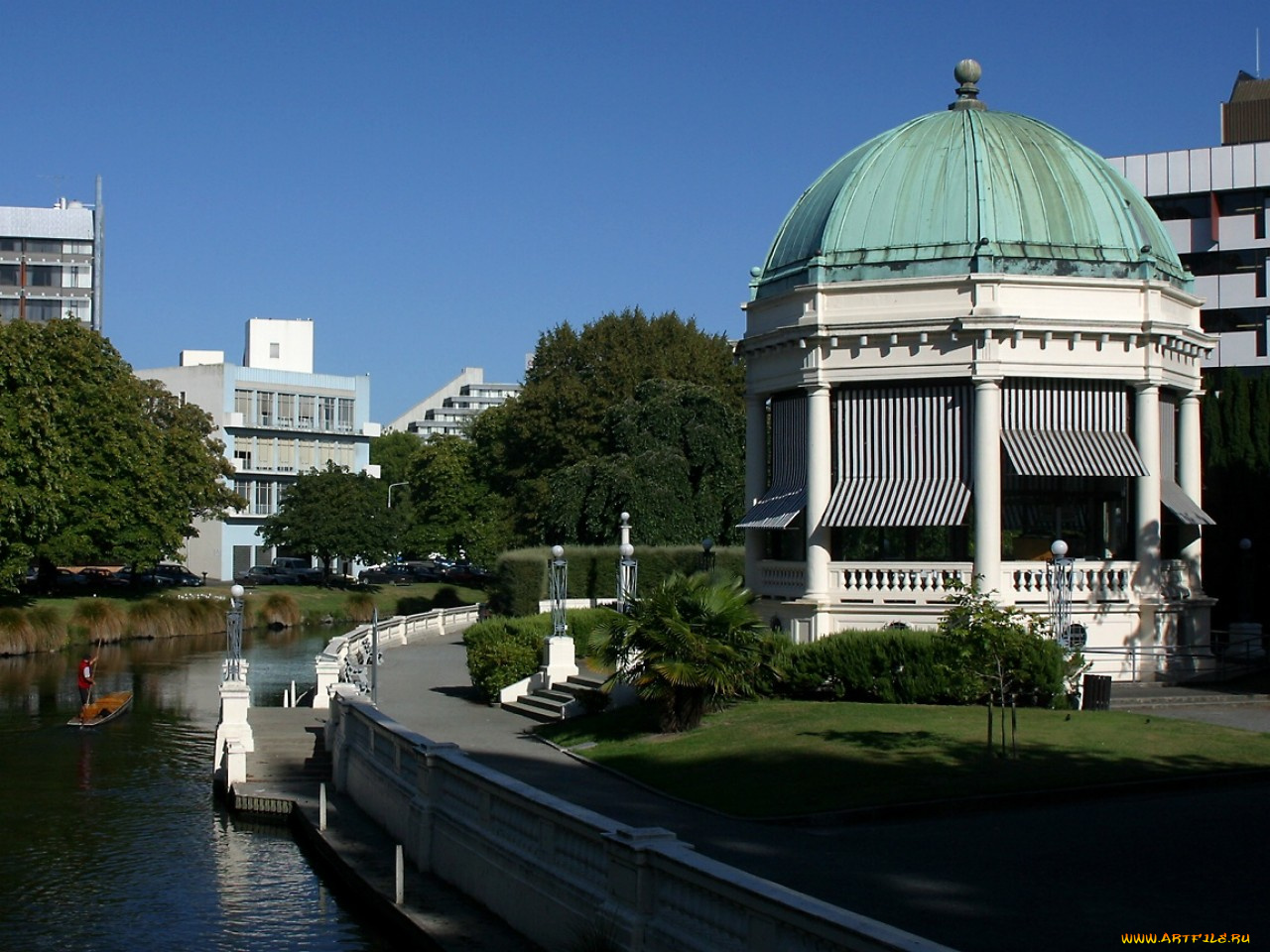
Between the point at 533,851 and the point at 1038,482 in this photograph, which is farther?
the point at 1038,482

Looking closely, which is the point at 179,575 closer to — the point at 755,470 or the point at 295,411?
the point at 295,411

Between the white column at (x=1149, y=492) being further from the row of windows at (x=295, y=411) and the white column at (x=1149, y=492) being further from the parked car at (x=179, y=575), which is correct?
the row of windows at (x=295, y=411)

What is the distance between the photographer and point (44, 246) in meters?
127

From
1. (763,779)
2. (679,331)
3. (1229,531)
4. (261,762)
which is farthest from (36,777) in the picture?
(679,331)

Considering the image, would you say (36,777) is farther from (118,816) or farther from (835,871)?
(835,871)

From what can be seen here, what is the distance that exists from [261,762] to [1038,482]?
16.2 metres

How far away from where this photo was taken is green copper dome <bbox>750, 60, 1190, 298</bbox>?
101 feet

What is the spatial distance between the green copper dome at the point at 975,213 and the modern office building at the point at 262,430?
239 ft

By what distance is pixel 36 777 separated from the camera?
28344mm

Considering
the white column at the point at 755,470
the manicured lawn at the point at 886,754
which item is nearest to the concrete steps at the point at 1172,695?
the manicured lawn at the point at 886,754

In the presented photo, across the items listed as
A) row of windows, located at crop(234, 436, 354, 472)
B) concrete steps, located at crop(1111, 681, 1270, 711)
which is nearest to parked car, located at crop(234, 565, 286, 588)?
row of windows, located at crop(234, 436, 354, 472)

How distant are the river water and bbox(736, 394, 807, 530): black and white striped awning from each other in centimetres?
1247

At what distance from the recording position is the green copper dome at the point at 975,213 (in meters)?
30.9

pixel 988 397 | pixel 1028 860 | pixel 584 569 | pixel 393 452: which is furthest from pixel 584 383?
pixel 393 452
